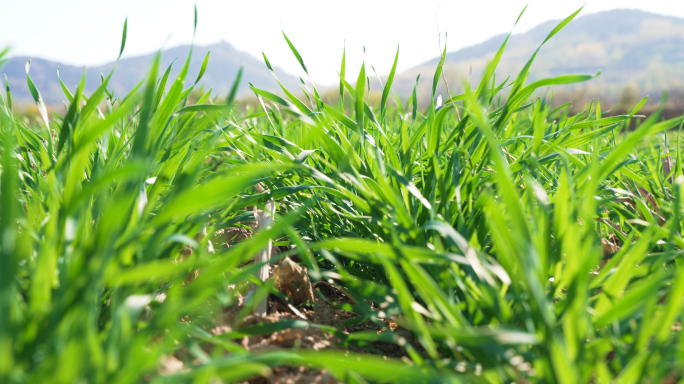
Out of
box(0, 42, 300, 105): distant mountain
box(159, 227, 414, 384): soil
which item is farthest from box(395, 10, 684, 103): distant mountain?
box(159, 227, 414, 384): soil

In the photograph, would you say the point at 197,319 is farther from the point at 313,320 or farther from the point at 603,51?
the point at 603,51

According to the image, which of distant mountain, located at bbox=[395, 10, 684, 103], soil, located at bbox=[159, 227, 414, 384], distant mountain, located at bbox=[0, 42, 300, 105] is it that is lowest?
distant mountain, located at bbox=[0, 42, 300, 105]

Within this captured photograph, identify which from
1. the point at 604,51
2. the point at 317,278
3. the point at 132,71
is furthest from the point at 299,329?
the point at 132,71

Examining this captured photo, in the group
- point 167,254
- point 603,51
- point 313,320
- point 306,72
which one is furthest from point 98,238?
point 603,51

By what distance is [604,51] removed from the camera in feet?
362

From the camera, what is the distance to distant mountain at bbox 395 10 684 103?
93625mm

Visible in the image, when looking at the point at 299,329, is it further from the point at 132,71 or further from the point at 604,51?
the point at 132,71

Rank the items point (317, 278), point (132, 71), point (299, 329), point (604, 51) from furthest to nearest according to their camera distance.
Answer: point (132, 71), point (604, 51), point (299, 329), point (317, 278)

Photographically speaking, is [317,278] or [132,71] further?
[132,71]

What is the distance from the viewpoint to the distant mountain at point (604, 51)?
93625 mm

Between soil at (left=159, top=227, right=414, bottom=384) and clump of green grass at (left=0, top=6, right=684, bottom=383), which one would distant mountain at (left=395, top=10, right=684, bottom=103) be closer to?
soil at (left=159, top=227, right=414, bottom=384)

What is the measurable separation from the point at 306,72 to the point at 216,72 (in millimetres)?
170230

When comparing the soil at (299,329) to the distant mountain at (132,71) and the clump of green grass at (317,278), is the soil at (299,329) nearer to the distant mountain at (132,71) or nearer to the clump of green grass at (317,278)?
the clump of green grass at (317,278)

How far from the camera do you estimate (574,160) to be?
102 cm
